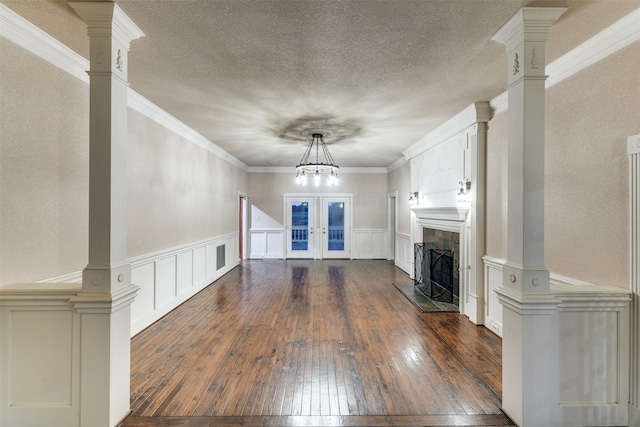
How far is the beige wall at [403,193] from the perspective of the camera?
23.1 ft

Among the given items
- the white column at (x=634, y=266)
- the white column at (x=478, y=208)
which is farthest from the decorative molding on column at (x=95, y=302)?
the white column at (x=478, y=208)

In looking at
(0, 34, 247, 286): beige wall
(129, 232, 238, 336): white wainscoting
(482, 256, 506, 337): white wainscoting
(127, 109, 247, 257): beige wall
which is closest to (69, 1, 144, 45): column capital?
(0, 34, 247, 286): beige wall

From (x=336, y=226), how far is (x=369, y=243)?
116cm

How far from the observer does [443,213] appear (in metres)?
4.76

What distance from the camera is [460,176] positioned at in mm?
4230

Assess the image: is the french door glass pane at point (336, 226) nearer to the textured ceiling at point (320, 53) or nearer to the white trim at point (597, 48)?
the textured ceiling at point (320, 53)

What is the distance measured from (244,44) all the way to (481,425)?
3335 mm

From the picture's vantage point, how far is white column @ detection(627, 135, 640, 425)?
1.97m

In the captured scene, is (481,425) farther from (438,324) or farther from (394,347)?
(438,324)

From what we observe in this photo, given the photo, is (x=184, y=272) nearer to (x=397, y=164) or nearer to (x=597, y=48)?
(x=597, y=48)

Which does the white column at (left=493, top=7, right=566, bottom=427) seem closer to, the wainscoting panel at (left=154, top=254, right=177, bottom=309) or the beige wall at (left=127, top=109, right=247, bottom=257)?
the beige wall at (left=127, top=109, right=247, bottom=257)

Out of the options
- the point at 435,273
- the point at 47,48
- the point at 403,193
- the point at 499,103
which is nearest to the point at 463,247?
the point at 435,273

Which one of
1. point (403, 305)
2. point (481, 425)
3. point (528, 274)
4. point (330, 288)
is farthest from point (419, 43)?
point (330, 288)

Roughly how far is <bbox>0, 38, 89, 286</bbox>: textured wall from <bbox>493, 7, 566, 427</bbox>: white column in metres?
3.56
